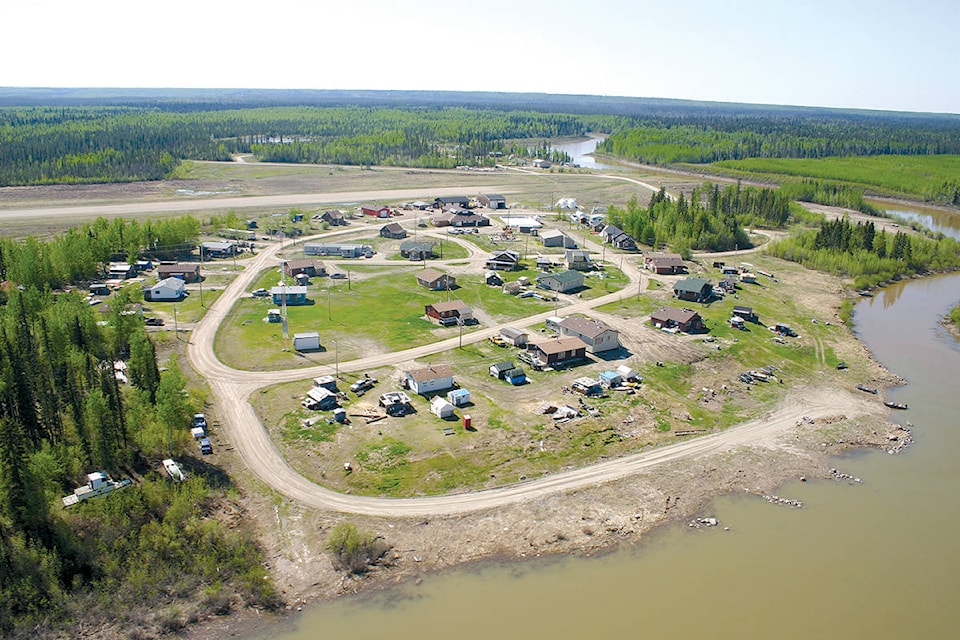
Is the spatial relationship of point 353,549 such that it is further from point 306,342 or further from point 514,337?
point 514,337

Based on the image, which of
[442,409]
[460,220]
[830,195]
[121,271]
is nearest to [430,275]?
[442,409]

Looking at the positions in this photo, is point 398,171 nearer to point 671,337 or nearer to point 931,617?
point 671,337

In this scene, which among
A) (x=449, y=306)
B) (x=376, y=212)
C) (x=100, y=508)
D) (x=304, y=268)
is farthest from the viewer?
(x=376, y=212)

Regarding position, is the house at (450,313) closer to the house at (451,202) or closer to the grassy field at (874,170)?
the house at (451,202)

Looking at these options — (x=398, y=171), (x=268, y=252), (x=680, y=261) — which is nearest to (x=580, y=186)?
(x=398, y=171)

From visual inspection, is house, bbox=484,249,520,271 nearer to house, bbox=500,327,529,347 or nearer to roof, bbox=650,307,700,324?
roof, bbox=650,307,700,324

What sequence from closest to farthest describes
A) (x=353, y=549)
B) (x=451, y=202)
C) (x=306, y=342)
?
(x=353, y=549) → (x=306, y=342) → (x=451, y=202)

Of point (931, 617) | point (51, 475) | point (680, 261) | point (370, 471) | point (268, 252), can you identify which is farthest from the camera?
point (268, 252)
